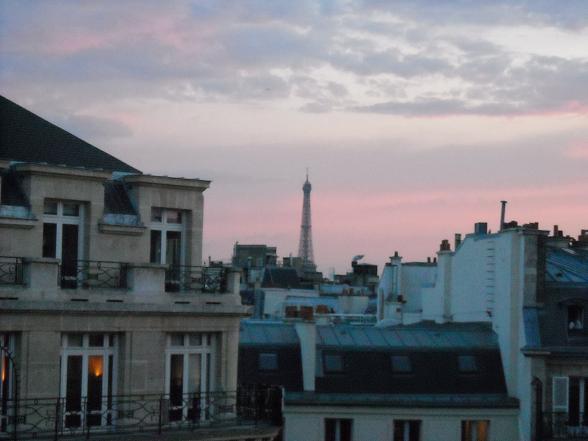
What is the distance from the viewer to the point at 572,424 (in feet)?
149

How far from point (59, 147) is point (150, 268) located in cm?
336

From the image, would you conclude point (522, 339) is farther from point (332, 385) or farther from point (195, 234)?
point (195, 234)

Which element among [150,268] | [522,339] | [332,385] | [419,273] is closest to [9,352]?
[150,268]

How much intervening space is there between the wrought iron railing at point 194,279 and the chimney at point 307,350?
44.4ft

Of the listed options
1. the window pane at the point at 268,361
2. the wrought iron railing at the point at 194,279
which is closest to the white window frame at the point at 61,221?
the wrought iron railing at the point at 194,279

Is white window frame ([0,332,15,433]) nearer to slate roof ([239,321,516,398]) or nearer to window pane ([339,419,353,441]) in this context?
slate roof ([239,321,516,398])

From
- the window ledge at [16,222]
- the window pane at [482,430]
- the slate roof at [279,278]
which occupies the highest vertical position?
the slate roof at [279,278]

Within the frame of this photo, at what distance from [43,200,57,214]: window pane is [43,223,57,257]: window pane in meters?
0.26

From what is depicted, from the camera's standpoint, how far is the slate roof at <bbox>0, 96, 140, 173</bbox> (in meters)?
30.4

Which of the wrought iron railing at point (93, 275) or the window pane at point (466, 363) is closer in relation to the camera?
the wrought iron railing at point (93, 275)

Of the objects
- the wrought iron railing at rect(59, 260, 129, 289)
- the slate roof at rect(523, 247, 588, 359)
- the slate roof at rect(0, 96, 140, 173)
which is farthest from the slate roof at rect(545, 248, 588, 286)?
the wrought iron railing at rect(59, 260, 129, 289)

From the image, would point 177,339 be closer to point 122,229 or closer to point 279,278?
point 122,229

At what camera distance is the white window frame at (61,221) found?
2966cm

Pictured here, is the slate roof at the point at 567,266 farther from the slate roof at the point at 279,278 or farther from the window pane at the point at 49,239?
the slate roof at the point at 279,278
